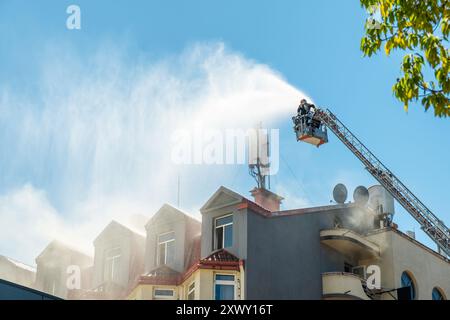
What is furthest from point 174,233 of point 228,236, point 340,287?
point 340,287

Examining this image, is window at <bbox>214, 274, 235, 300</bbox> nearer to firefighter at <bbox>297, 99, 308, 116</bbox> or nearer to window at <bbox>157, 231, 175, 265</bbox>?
window at <bbox>157, 231, 175, 265</bbox>

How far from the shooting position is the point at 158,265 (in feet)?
123

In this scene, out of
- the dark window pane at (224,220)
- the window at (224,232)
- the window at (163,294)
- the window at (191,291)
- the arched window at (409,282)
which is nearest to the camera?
the window at (191,291)

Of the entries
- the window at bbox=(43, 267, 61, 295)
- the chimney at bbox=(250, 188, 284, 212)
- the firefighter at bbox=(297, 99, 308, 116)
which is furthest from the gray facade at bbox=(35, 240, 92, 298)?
the firefighter at bbox=(297, 99, 308, 116)

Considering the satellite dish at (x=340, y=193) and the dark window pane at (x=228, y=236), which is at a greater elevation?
the satellite dish at (x=340, y=193)

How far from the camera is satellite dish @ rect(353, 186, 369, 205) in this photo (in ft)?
139

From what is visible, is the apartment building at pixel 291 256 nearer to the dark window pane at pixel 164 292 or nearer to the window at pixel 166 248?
the dark window pane at pixel 164 292

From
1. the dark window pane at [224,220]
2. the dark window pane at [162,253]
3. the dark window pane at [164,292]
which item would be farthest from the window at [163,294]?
the dark window pane at [224,220]

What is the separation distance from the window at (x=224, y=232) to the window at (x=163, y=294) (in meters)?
3.09

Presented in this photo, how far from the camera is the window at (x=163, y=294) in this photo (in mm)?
34938

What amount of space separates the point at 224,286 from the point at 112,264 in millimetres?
10152

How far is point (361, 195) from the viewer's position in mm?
42531

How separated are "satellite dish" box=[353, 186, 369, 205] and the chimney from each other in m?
4.76
